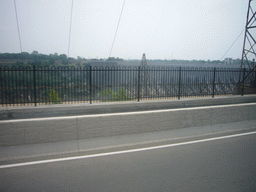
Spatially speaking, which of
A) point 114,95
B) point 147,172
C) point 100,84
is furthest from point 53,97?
point 147,172

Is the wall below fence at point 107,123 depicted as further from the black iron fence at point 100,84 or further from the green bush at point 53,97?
the green bush at point 53,97

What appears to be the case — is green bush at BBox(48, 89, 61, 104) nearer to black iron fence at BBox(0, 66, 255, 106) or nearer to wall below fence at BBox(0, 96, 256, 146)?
black iron fence at BBox(0, 66, 255, 106)

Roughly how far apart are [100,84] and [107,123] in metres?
3.50

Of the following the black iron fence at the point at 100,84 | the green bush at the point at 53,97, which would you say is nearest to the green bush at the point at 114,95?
the black iron fence at the point at 100,84

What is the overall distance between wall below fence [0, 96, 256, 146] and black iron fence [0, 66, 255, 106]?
300cm

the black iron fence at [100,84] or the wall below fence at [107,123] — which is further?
the black iron fence at [100,84]

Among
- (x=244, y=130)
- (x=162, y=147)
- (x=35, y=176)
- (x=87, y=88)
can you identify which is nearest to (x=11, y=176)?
(x=35, y=176)

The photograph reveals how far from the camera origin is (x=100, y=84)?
33.6 feet

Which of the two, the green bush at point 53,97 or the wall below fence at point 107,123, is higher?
the green bush at point 53,97

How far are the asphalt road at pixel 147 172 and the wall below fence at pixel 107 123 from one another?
4.27 feet

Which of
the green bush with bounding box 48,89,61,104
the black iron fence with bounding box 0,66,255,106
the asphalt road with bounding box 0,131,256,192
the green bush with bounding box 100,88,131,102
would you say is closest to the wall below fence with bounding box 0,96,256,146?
the asphalt road with bounding box 0,131,256,192

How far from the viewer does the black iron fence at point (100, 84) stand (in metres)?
9.17

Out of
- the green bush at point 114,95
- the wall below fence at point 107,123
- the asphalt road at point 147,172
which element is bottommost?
the asphalt road at point 147,172

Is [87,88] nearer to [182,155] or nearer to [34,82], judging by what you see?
[34,82]
